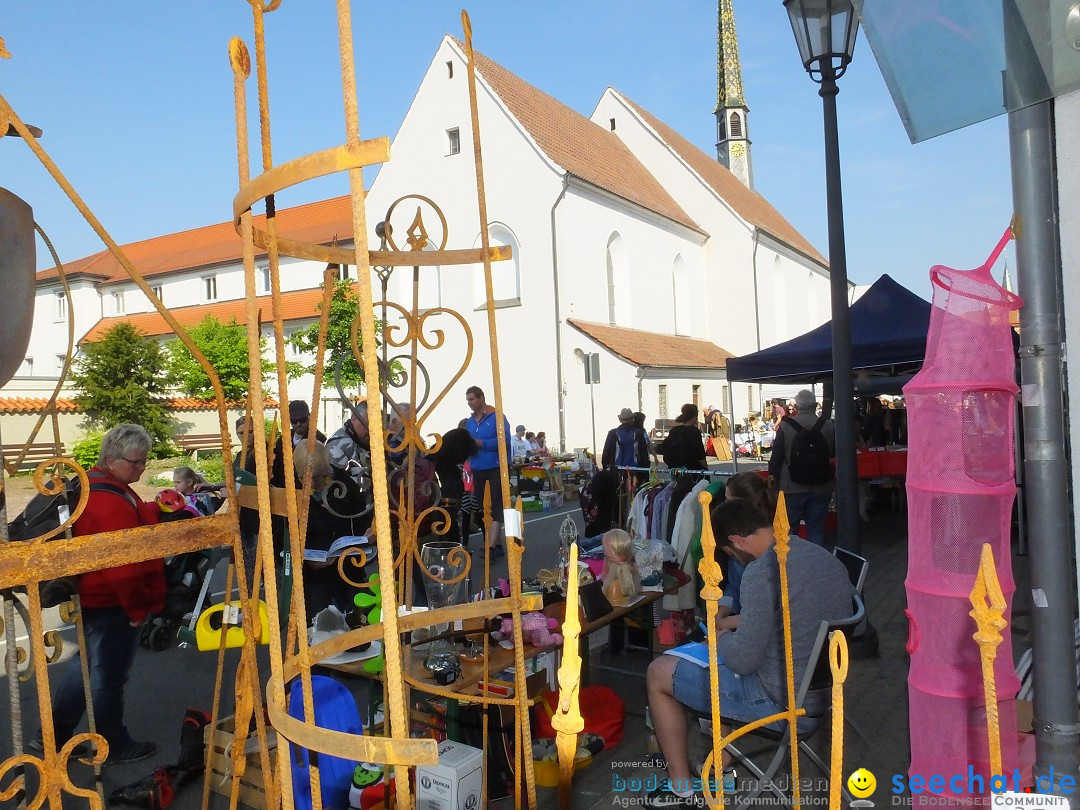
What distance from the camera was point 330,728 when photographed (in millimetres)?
3256

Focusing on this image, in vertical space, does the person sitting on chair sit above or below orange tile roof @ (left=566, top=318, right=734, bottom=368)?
below

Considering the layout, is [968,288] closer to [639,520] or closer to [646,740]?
[646,740]

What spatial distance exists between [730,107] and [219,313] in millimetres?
32400

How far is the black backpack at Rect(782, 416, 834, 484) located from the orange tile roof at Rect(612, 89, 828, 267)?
2541 cm

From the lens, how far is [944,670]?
2184 millimetres

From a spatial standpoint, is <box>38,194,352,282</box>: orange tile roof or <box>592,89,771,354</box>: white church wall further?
<box>38,194,352,282</box>: orange tile roof

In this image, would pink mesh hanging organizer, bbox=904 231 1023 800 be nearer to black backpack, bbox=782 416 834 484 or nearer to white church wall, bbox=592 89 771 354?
black backpack, bbox=782 416 834 484

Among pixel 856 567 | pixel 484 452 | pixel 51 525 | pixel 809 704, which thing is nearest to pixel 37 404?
pixel 484 452

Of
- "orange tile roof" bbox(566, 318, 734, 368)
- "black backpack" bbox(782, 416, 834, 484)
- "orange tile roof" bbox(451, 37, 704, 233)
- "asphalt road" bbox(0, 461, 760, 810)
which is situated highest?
"orange tile roof" bbox(451, 37, 704, 233)

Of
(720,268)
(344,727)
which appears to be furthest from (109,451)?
(720,268)

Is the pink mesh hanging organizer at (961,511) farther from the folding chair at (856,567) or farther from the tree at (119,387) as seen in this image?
the tree at (119,387)

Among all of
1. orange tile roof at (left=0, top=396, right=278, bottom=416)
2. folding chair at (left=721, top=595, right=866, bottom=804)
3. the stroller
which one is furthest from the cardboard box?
orange tile roof at (left=0, top=396, right=278, bottom=416)

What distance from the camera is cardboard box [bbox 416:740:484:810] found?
3117 mm

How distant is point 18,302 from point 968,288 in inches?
95.5
